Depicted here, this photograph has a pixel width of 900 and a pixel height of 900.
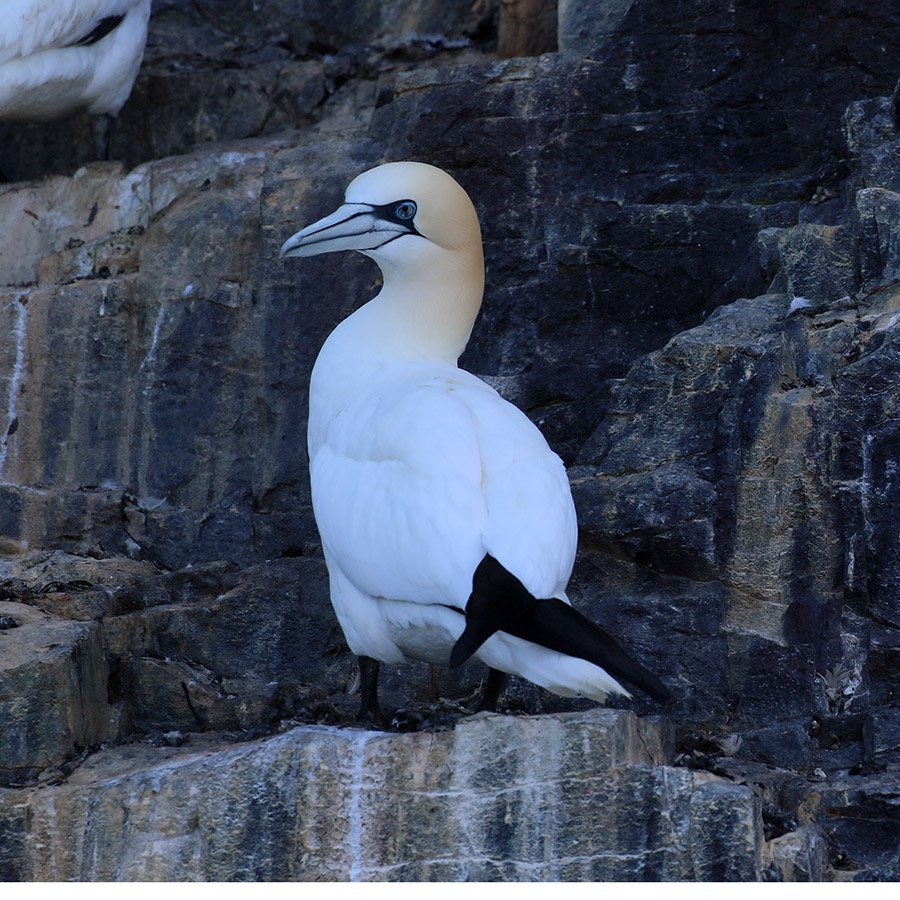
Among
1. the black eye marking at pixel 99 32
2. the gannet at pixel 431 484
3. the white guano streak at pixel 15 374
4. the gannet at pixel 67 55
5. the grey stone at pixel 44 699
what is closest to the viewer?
the gannet at pixel 431 484

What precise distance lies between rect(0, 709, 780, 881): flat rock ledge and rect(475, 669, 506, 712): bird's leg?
540 mm

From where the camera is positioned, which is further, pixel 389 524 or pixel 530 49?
pixel 530 49

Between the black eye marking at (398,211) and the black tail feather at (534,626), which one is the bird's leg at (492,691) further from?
the black eye marking at (398,211)

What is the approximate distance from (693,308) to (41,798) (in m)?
3.39

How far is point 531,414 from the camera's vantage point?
620 centimetres

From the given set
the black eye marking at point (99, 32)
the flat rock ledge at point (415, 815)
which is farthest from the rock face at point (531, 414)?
the black eye marking at point (99, 32)

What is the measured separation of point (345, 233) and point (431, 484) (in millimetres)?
1238

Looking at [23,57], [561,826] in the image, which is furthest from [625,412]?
[23,57]

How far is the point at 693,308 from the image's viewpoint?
20.7 feet

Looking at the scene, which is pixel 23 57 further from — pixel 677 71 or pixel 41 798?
pixel 41 798

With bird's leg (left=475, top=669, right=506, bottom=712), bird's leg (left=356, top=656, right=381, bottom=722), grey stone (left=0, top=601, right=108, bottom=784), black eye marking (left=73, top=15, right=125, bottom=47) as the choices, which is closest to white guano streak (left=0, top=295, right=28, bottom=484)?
black eye marking (left=73, top=15, right=125, bottom=47)

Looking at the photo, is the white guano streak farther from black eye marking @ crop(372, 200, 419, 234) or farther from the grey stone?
black eye marking @ crop(372, 200, 419, 234)

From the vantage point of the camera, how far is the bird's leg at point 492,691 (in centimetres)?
465

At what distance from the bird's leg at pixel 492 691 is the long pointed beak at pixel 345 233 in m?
1.54
